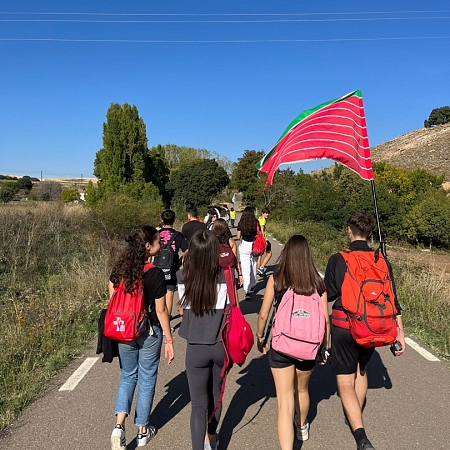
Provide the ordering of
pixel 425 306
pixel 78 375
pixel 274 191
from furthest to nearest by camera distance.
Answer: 1. pixel 274 191
2. pixel 425 306
3. pixel 78 375

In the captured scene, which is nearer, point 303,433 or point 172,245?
point 303,433

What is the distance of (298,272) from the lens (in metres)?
3.20

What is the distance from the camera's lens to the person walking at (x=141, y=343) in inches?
132

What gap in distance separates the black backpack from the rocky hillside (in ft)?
182

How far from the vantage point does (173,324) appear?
7.17m

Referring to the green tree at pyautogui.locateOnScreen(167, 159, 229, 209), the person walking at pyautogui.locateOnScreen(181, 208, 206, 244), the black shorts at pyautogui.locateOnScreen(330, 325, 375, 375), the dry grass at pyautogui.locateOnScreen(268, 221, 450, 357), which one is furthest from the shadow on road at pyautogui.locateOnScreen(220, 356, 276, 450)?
the green tree at pyautogui.locateOnScreen(167, 159, 229, 209)

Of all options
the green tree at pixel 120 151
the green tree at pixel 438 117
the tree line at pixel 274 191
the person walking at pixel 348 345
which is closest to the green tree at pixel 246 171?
the tree line at pixel 274 191

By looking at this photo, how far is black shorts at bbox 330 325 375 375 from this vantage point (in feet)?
11.4

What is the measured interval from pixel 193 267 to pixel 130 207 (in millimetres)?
14005

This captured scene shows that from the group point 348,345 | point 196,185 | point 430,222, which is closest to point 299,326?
point 348,345

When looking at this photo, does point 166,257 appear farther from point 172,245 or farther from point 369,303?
point 369,303

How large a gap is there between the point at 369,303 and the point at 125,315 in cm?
187

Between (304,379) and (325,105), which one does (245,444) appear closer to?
(304,379)

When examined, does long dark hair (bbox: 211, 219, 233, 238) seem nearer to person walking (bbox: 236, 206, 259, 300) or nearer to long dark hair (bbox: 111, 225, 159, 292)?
person walking (bbox: 236, 206, 259, 300)
